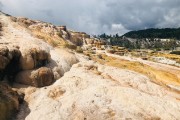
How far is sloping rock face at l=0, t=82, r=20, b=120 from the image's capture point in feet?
123

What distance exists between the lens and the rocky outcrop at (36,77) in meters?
48.6

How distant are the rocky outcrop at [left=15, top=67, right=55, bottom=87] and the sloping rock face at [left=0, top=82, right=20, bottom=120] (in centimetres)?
616

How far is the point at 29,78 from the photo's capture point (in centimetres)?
4853

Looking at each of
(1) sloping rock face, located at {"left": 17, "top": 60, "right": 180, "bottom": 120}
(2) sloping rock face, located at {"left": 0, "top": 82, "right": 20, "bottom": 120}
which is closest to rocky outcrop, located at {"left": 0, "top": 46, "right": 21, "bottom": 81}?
(1) sloping rock face, located at {"left": 17, "top": 60, "right": 180, "bottom": 120}

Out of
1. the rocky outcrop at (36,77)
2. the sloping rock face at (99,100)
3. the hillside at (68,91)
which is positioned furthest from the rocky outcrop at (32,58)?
the sloping rock face at (99,100)

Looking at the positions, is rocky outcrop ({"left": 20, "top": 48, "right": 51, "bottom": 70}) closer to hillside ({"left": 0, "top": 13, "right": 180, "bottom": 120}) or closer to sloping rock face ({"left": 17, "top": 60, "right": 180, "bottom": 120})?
hillside ({"left": 0, "top": 13, "right": 180, "bottom": 120})

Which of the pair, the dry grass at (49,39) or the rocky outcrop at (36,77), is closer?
the rocky outcrop at (36,77)

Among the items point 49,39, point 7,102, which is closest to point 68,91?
point 7,102

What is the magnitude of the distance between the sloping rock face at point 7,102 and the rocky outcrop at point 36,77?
616 cm

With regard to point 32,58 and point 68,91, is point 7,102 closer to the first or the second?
point 68,91

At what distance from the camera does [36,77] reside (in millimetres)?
49125

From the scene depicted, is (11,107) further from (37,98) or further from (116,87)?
(116,87)

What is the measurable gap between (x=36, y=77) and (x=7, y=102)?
1085 cm

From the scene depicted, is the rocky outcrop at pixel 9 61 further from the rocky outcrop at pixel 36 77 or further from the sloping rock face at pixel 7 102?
the sloping rock face at pixel 7 102
